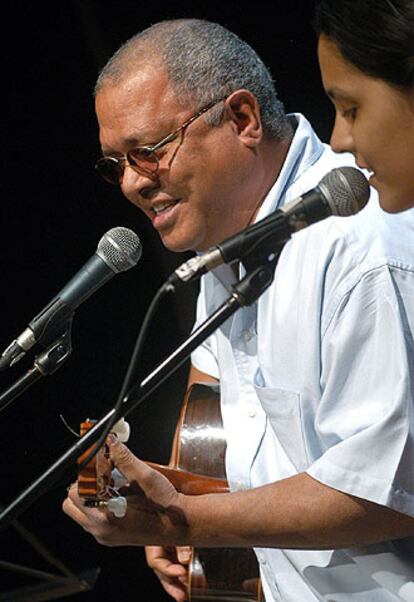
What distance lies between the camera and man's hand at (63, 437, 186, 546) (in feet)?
7.00

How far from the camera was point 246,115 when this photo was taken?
2.55 meters

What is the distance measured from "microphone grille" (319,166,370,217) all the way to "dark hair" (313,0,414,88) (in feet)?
0.54

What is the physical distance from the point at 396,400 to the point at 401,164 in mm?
456

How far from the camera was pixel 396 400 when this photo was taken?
1972 mm

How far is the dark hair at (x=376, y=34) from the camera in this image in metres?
1.66

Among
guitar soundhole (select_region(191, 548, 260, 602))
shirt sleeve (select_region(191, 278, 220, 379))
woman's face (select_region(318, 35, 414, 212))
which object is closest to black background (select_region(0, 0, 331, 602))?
shirt sleeve (select_region(191, 278, 220, 379))

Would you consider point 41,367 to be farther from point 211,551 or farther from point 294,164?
point 211,551

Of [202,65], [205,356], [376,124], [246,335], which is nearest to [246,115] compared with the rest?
[202,65]

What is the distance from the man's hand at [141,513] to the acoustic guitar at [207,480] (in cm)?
39

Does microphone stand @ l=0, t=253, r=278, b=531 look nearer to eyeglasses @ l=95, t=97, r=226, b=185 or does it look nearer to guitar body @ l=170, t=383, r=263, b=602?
eyeglasses @ l=95, t=97, r=226, b=185

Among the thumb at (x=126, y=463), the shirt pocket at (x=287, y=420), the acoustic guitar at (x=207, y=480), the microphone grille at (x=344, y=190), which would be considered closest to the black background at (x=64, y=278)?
the acoustic guitar at (x=207, y=480)

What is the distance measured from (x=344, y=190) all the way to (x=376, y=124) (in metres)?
0.14

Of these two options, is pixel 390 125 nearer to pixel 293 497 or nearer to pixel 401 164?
pixel 401 164

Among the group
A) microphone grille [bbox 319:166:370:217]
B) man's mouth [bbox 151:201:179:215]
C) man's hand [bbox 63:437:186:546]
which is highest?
microphone grille [bbox 319:166:370:217]
